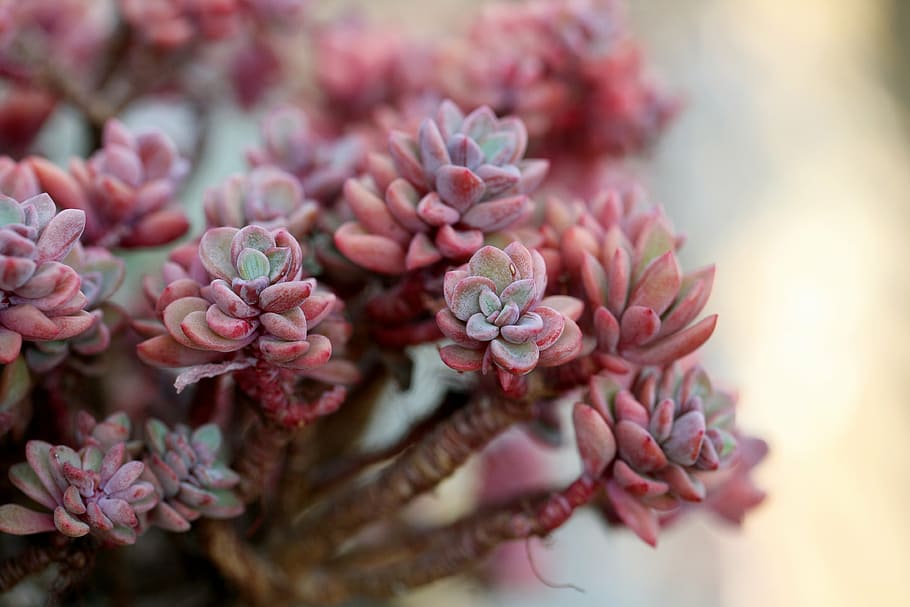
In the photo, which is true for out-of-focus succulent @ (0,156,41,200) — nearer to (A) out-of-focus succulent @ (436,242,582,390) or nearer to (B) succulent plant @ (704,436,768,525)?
(A) out-of-focus succulent @ (436,242,582,390)

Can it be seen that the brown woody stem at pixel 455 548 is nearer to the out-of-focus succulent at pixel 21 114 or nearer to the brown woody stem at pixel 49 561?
the brown woody stem at pixel 49 561

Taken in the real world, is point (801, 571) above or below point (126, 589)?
below

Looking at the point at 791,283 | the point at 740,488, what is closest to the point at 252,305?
the point at 740,488

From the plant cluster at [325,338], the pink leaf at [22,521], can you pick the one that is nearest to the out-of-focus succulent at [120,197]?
the plant cluster at [325,338]

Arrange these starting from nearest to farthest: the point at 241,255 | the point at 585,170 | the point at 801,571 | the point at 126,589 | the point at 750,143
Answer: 1. the point at 241,255
2. the point at 126,589
3. the point at 585,170
4. the point at 801,571
5. the point at 750,143

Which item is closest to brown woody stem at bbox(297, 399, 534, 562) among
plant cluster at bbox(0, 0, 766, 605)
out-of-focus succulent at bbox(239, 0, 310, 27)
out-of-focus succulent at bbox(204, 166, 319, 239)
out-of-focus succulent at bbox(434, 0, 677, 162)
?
plant cluster at bbox(0, 0, 766, 605)

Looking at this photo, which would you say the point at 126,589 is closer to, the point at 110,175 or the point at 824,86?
the point at 110,175

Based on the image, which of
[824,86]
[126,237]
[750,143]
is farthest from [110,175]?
[824,86]
